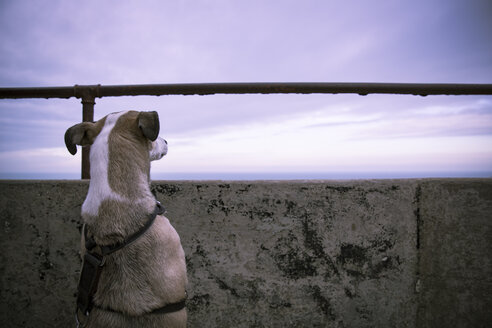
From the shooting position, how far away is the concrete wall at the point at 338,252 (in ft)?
7.14

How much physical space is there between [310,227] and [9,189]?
2.47 meters

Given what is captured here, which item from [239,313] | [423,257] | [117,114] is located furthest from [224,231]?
[423,257]

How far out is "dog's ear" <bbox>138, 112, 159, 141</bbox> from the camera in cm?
164

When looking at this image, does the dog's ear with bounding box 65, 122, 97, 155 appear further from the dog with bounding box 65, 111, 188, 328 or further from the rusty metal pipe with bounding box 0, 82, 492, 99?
the rusty metal pipe with bounding box 0, 82, 492, 99

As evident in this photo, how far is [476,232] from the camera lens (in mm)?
2180

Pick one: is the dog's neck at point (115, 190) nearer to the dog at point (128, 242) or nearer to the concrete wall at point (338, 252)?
the dog at point (128, 242)

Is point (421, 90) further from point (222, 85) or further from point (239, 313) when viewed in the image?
point (239, 313)

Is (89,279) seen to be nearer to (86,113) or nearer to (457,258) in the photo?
(86,113)

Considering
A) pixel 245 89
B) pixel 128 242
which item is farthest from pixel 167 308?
pixel 245 89

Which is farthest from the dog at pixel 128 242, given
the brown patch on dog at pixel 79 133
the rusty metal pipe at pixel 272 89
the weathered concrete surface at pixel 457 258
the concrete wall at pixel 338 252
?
the weathered concrete surface at pixel 457 258

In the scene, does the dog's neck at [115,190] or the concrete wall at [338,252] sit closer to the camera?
the dog's neck at [115,190]

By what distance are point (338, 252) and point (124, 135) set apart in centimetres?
175

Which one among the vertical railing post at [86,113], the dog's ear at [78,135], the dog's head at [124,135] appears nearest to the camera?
the dog's head at [124,135]

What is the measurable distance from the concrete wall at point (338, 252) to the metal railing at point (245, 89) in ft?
2.40
